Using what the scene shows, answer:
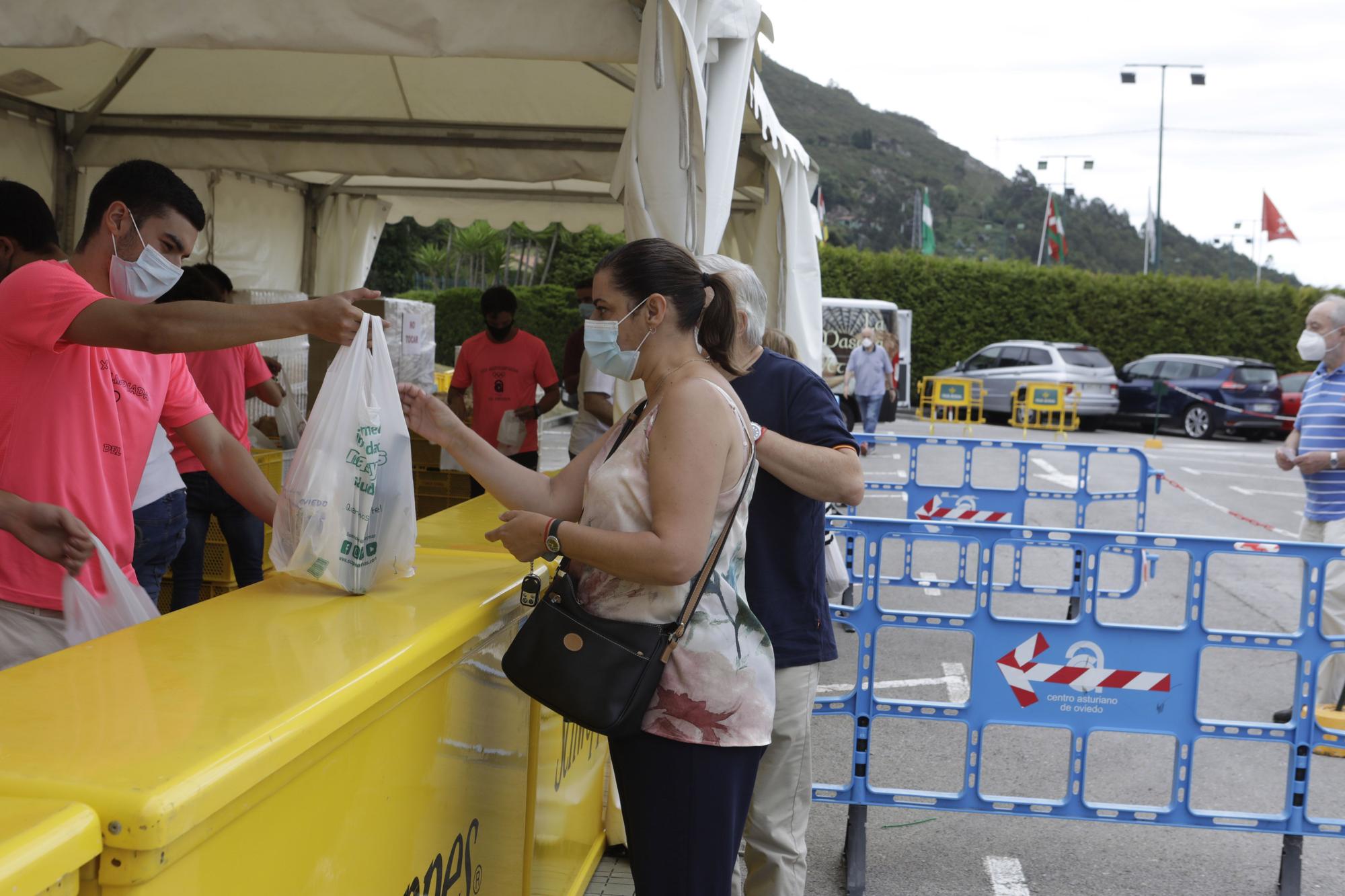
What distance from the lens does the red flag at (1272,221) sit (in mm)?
31875

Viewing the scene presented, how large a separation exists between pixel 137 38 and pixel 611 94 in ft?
10.1

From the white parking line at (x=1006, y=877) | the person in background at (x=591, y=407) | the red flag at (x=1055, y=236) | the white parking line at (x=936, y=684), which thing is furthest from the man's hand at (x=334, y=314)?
the red flag at (x=1055, y=236)

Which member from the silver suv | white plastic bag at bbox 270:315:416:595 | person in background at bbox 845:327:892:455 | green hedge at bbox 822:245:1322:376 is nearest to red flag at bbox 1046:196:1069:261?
green hedge at bbox 822:245:1322:376

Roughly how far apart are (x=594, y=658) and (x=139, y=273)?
4.15 feet

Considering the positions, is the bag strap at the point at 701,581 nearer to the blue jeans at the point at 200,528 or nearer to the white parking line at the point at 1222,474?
the blue jeans at the point at 200,528

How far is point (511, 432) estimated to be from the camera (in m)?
6.59

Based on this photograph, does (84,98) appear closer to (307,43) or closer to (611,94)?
(611,94)

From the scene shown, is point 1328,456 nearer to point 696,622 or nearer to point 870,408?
point 696,622

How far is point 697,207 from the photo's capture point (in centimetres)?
351

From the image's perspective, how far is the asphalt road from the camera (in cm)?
403

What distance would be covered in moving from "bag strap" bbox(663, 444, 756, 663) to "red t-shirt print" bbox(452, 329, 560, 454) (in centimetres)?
465

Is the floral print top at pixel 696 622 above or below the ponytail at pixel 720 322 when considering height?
below

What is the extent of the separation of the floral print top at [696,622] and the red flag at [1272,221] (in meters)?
34.7

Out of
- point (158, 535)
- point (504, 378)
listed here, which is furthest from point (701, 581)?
point (504, 378)
